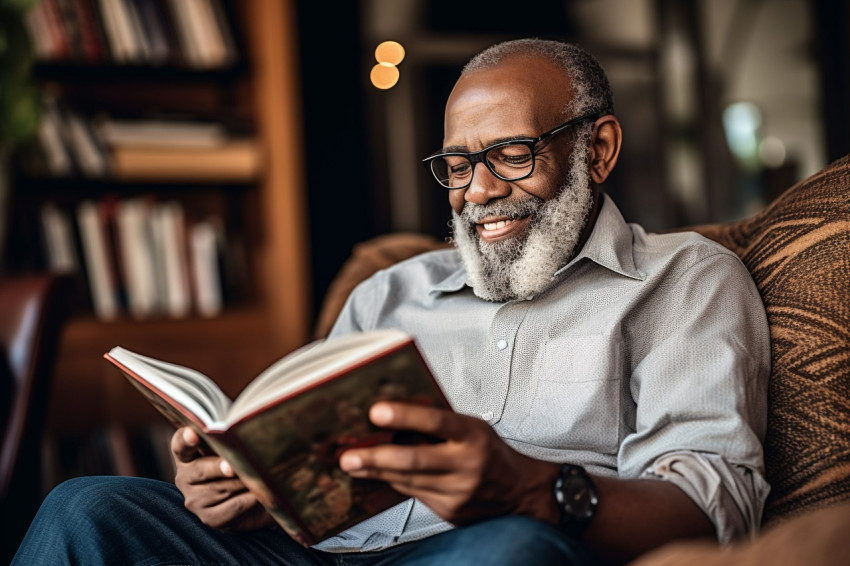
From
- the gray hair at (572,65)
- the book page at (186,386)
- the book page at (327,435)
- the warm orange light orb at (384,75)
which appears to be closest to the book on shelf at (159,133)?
the warm orange light orb at (384,75)

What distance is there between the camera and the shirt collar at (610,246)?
4.20ft

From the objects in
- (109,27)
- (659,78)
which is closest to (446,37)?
(659,78)

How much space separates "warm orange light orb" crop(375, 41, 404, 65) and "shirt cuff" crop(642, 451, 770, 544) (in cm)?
273

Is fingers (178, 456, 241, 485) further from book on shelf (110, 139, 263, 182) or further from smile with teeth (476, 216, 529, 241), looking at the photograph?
book on shelf (110, 139, 263, 182)

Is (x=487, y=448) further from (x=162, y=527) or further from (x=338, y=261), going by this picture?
(x=338, y=261)

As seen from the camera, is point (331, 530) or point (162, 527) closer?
point (331, 530)

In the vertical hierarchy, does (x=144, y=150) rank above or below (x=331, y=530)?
above

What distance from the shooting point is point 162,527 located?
44.7 inches

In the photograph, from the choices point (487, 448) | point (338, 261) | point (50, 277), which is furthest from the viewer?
point (338, 261)

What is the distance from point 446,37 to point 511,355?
2.57 m

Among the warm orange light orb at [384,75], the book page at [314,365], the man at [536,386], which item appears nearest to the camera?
the book page at [314,365]

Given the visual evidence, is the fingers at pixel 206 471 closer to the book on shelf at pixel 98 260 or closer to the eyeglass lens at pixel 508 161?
the eyeglass lens at pixel 508 161

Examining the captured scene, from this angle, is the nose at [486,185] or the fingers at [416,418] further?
the nose at [486,185]

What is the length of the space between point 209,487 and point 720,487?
604 millimetres
